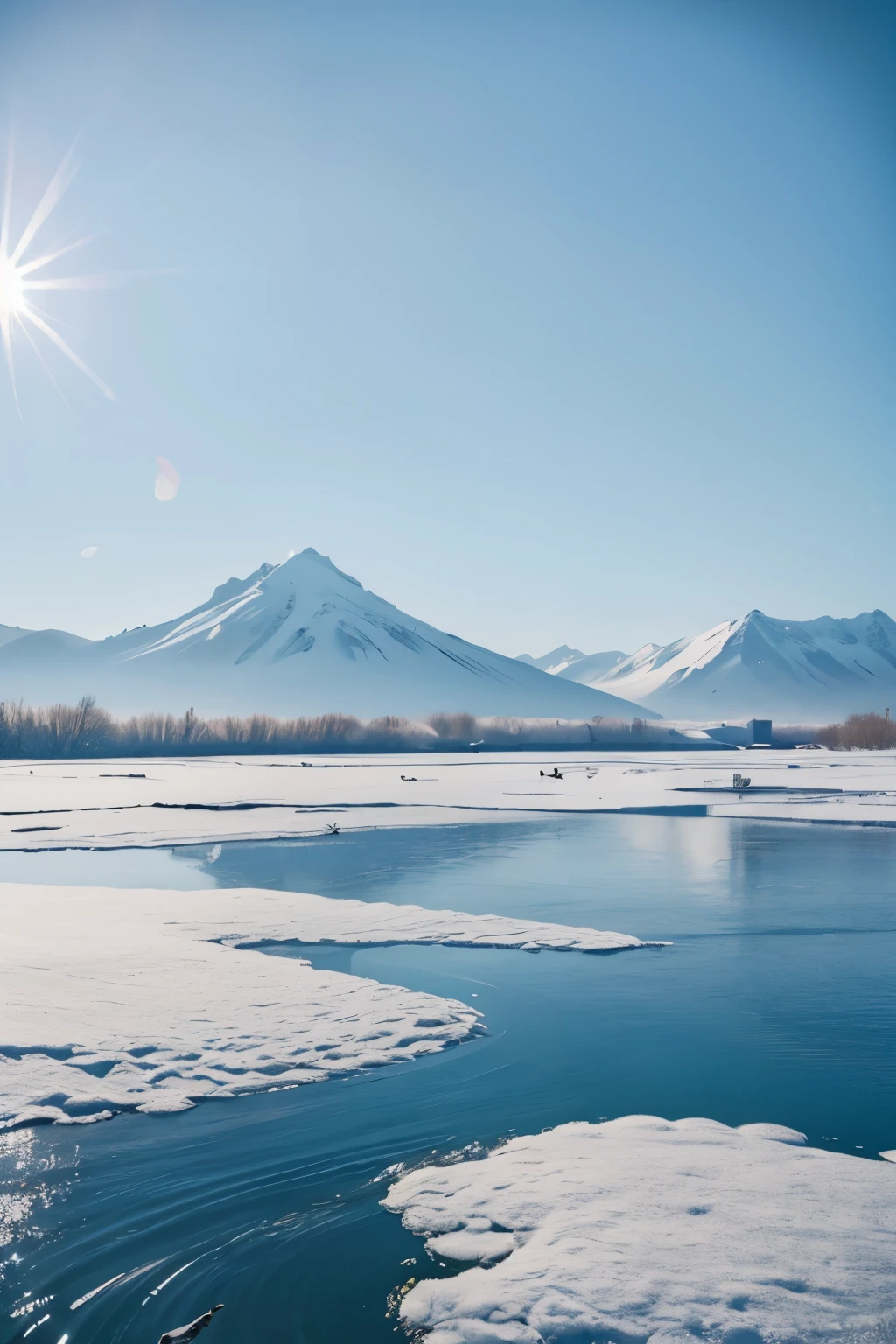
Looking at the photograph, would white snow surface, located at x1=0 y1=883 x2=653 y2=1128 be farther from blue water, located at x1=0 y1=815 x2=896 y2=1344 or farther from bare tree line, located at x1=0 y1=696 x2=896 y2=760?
bare tree line, located at x1=0 y1=696 x2=896 y2=760

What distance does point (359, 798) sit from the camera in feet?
105

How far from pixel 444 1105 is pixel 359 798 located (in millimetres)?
25741

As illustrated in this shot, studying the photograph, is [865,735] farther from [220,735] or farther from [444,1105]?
[444,1105]

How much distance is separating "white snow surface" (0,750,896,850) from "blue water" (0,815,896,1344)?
408 inches

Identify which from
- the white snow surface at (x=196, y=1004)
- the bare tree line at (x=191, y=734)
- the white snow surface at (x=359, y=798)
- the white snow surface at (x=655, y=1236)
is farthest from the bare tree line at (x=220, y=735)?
the white snow surface at (x=655, y=1236)

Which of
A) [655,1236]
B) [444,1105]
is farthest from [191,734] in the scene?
[655,1236]

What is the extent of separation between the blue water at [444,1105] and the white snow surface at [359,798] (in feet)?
34.0

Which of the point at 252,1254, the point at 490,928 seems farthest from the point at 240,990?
the point at 252,1254

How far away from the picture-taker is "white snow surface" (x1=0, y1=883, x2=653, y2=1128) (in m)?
6.94

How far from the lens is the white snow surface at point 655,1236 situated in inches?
164

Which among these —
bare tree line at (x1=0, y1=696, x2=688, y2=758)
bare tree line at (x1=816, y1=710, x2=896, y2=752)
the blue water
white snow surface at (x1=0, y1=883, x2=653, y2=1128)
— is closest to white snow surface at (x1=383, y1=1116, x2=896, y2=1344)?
the blue water

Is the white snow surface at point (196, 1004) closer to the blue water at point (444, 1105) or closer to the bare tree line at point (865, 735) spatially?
the blue water at point (444, 1105)

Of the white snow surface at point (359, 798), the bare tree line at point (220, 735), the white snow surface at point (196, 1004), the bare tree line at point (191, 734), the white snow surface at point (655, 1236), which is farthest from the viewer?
the bare tree line at point (220, 735)

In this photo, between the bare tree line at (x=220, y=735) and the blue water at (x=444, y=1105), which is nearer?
the blue water at (x=444, y=1105)
